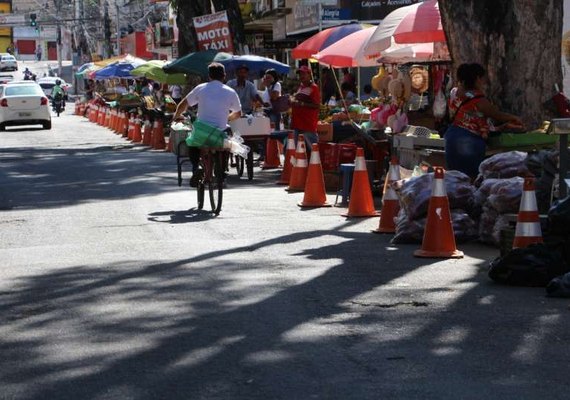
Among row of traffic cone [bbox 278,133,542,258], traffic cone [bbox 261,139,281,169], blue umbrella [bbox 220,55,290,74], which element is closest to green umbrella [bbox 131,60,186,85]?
blue umbrella [bbox 220,55,290,74]

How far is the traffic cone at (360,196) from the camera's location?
14.7 m

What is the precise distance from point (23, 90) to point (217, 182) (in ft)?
99.0

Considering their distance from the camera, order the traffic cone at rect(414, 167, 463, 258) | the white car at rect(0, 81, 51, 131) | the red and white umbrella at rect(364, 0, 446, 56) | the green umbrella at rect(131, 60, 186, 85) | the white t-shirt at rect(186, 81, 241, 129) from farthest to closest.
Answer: the white car at rect(0, 81, 51, 131) → the green umbrella at rect(131, 60, 186, 85) → the red and white umbrella at rect(364, 0, 446, 56) → the white t-shirt at rect(186, 81, 241, 129) → the traffic cone at rect(414, 167, 463, 258)

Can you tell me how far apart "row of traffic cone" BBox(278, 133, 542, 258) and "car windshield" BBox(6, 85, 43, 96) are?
2583 cm

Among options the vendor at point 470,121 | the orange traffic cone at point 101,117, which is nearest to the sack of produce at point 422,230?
the vendor at point 470,121

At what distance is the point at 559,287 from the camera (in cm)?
905

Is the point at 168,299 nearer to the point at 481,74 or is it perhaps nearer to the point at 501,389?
the point at 501,389

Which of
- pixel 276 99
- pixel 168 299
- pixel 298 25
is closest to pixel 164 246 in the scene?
pixel 168 299

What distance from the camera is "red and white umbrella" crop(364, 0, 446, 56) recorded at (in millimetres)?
18719

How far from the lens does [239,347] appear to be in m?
7.32

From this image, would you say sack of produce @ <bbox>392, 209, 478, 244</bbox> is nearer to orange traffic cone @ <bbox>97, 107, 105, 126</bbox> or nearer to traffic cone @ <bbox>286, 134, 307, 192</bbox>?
traffic cone @ <bbox>286, 134, 307, 192</bbox>

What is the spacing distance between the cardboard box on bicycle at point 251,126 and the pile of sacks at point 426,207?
895 centimetres

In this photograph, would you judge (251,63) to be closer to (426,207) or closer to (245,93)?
(245,93)

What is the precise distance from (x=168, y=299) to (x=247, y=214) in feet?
20.3
